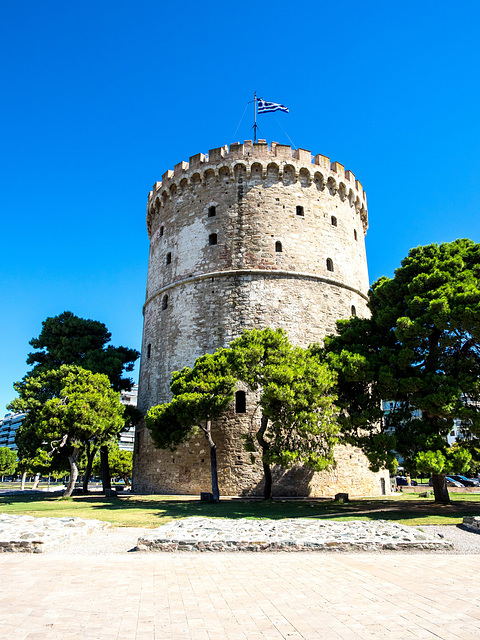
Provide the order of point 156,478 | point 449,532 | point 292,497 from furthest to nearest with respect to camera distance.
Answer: point 156,478 < point 292,497 < point 449,532

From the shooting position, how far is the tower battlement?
21719 mm

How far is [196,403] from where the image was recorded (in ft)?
50.2

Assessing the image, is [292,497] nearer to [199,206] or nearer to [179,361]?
[179,361]

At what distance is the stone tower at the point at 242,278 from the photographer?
18.5 metres

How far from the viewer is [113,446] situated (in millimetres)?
24203

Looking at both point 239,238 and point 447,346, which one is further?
point 239,238

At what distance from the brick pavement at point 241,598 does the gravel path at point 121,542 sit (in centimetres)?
75

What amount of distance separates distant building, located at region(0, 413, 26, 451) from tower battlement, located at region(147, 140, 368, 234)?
101 m

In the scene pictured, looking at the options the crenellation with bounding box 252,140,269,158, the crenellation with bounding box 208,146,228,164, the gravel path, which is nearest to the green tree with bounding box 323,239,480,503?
the gravel path

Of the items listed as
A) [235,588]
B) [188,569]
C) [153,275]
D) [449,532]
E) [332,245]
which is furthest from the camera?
[153,275]

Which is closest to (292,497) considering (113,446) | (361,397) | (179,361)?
(361,397)

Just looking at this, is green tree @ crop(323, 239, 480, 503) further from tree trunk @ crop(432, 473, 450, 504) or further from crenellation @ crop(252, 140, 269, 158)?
crenellation @ crop(252, 140, 269, 158)

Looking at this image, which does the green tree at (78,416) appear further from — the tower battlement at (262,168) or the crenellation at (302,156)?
the crenellation at (302,156)

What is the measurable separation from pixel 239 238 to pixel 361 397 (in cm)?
982
